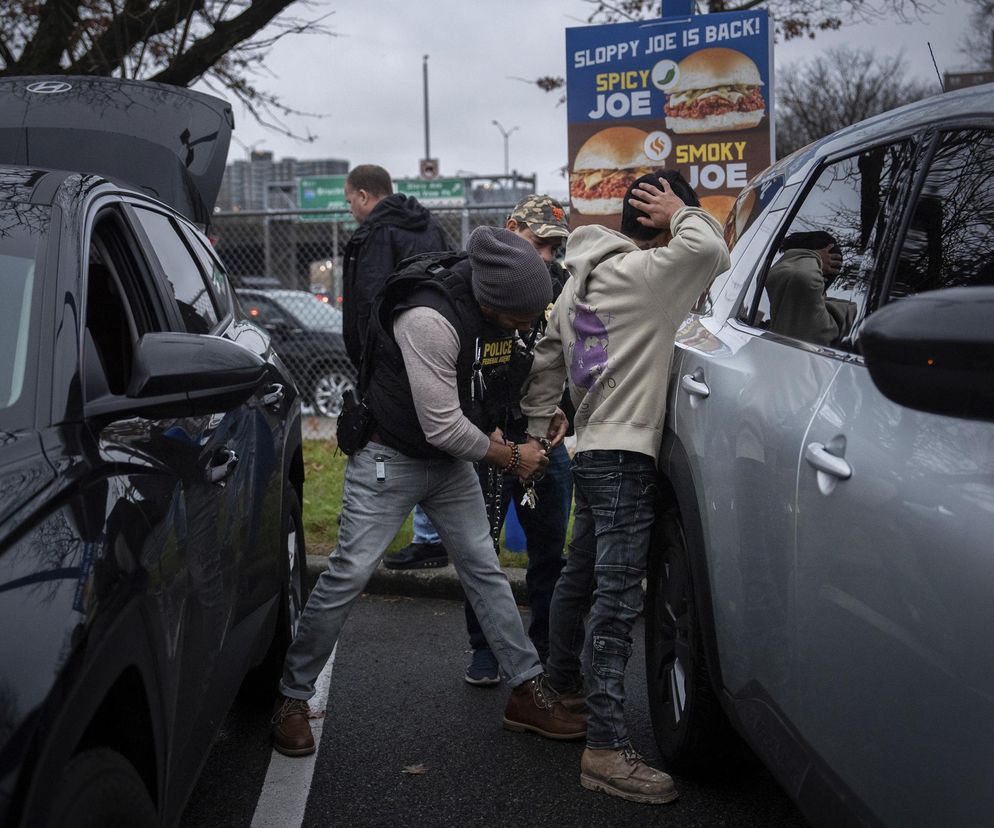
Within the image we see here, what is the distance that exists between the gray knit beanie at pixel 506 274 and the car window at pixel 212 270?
0.99 m

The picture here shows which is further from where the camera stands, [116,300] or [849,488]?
[116,300]

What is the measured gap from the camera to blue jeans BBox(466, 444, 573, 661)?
435cm

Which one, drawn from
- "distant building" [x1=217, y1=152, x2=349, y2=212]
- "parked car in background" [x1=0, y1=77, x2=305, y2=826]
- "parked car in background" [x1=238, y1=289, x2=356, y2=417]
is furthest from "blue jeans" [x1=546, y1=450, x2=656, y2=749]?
"distant building" [x1=217, y1=152, x2=349, y2=212]

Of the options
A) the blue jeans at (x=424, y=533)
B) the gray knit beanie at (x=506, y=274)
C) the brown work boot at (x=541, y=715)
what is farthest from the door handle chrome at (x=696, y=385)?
the blue jeans at (x=424, y=533)

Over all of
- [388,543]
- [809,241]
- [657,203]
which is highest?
[657,203]

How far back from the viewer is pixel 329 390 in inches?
497

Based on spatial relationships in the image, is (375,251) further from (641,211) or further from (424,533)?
(641,211)

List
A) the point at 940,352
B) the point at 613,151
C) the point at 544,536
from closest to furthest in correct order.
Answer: the point at 940,352 → the point at 544,536 → the point at 613,151

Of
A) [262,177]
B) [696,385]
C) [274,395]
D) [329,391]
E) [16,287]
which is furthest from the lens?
[262,177]

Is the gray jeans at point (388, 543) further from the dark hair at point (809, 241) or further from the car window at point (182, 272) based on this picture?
the dark hair at point (809, 241)

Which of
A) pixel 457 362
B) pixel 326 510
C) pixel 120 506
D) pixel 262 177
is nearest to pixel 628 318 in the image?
pixel 457 362

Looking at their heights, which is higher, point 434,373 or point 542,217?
point 542,217

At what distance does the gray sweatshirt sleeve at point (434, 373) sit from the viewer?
3445 millimetres

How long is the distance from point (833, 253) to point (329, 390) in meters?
10.2
